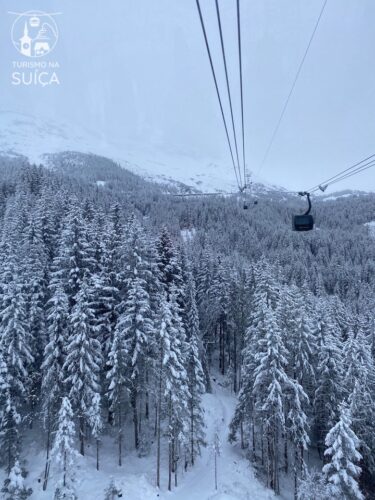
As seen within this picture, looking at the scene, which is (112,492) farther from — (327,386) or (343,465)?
(327,386)

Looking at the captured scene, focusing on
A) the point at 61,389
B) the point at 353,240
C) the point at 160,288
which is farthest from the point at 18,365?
the point at 353,240

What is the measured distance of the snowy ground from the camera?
25.3 meters

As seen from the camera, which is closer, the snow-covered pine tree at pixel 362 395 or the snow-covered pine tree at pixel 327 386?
the snow-covered pine tree at pixel 362 395

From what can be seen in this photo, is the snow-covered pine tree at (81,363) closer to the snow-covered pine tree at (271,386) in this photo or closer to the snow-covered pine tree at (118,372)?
the snow-covered pine tree at (118,372)

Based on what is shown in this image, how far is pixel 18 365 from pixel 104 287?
30.6 feet

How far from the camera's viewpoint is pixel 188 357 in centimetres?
3036

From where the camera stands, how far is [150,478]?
27.4 m

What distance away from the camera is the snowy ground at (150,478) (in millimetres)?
25312

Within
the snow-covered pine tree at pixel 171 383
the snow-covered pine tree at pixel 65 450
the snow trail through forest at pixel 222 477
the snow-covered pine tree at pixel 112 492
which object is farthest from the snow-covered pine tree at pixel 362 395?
the snow-covered pine tree at pixel 65 450

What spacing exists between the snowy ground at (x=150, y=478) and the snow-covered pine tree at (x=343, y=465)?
21.5 feet

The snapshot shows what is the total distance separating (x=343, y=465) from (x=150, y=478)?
596 inches

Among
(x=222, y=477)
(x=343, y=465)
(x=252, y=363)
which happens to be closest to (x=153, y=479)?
(x=222, y=477)

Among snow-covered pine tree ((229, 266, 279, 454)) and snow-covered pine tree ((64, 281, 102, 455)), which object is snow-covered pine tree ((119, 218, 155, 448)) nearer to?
snow-covered pine tree ((64, 281, 102, 455))

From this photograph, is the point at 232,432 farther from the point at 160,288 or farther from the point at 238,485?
the point at 160,288
